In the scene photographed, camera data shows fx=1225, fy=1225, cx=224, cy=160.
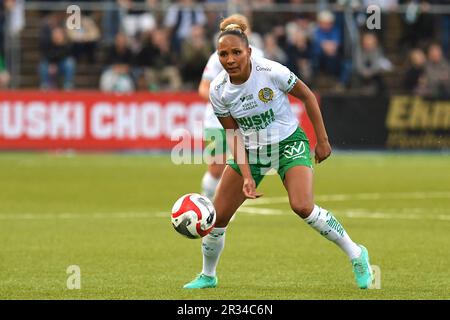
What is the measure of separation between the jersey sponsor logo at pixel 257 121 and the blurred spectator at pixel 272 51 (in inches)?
697

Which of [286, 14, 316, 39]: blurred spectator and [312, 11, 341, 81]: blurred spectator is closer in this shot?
[312, 11, 341, 81]: blurred spectator

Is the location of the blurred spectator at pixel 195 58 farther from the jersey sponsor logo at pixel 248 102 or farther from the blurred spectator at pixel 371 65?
the jersey sponsor logo at pixel 248 102

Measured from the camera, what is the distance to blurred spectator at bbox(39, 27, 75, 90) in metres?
29.0

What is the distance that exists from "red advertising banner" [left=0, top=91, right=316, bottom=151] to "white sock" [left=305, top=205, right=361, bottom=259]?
16.9m

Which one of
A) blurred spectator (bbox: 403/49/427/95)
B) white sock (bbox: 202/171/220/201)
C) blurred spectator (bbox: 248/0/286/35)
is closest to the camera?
white sock (bbox: 202/171/220/201)

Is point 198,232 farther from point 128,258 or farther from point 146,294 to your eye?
point 128,258

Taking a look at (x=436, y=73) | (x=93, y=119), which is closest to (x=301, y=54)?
(x=436, y=73)

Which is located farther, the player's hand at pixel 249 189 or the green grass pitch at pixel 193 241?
the green grass pitch at pixel 193 241

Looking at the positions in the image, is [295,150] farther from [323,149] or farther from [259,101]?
[259,101]

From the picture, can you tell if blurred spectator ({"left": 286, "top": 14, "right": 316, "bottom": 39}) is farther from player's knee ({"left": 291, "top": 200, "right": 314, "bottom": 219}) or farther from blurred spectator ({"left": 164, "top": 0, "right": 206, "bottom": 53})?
player's knee ({"left": 291, "top": 200, "right": 314, "bottom": 219})

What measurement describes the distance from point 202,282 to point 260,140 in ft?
4.37

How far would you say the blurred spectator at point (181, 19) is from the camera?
1166 inches

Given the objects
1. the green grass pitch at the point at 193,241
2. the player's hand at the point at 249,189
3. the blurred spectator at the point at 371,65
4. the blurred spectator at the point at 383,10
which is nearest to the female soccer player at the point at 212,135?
the green grass pitch at the point at 193,241

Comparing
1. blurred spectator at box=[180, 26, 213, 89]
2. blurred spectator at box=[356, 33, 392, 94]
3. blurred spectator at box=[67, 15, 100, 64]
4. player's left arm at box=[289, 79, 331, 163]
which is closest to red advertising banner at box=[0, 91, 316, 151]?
blurred spectator at box=[180, 26, 213, 89]
